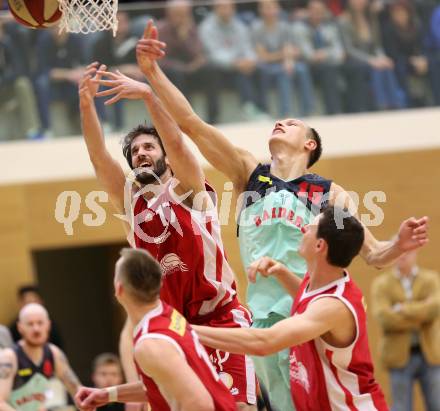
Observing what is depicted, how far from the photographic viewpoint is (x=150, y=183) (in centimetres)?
625

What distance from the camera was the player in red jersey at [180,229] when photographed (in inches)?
245

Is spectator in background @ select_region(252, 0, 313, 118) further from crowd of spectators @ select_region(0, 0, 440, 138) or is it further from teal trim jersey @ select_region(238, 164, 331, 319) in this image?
teal trim jersey @ select_region(238, 164, 331, 319)

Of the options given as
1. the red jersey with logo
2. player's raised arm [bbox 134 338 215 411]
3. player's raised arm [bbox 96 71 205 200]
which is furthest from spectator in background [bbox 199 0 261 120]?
player's raised arm [bbox 134 338 215 411]

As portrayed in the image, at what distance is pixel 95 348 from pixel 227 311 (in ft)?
31.4

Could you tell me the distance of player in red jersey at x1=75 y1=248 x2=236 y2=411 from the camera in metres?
4.65

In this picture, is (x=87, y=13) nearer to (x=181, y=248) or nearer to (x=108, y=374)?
(x=181, y=248)

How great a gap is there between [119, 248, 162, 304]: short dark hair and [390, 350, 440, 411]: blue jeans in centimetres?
616

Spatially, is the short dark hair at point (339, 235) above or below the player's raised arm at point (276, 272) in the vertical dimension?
above

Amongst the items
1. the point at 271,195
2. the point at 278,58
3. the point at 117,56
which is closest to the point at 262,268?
the point at 271,195

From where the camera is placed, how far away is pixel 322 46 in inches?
485

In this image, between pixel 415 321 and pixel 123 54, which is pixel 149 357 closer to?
pixel 415 321

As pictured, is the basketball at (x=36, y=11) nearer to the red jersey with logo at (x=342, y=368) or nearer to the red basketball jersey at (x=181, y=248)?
the red basketball jersey at (x=181, y=248)

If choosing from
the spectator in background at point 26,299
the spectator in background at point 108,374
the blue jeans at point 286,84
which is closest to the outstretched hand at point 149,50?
the spectator in background at point 108,374

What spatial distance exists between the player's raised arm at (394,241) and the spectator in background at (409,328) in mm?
4182
